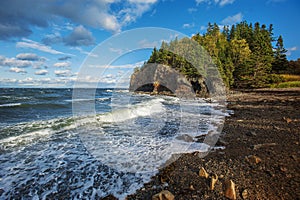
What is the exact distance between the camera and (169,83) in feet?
172

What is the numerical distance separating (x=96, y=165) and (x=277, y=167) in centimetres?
493

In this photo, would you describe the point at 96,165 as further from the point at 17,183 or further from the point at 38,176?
the point at 17,183

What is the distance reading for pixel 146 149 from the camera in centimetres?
598

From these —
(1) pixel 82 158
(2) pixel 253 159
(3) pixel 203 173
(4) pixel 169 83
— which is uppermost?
(4) pixel 169 83

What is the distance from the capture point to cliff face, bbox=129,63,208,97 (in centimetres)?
4027

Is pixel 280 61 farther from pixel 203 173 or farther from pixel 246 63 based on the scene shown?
pixel 203 173

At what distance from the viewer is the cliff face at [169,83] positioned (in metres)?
40.3

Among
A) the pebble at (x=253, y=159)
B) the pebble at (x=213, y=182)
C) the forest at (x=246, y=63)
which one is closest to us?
the pebble at (x=213, y=182)

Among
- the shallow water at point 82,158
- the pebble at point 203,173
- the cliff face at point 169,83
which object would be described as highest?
the cliff face at point 169,83

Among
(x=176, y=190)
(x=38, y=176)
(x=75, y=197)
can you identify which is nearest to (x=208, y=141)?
(x=176, y=190)

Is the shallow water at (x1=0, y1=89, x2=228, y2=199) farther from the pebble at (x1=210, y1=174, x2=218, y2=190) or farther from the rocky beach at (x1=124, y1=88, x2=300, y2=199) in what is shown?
the pebble at (x1=210, y1=174, x2=218, y2=190)

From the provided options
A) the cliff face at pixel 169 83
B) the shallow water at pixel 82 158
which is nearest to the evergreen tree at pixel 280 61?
the cliff face at pixel 169 83

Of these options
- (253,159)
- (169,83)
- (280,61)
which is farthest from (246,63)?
(253,159)

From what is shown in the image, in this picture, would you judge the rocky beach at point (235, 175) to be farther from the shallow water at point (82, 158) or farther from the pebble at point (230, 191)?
the shallow water at point (82, 158)
